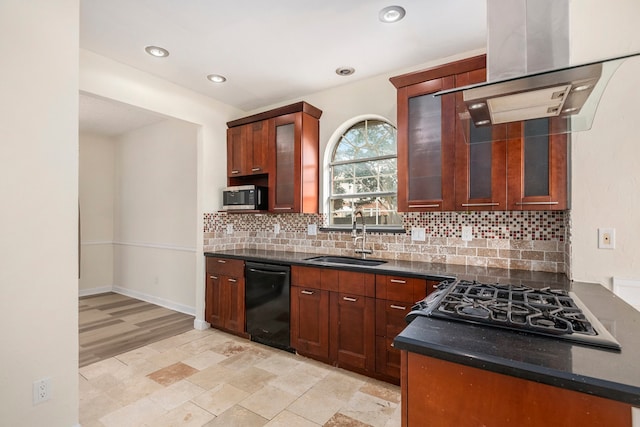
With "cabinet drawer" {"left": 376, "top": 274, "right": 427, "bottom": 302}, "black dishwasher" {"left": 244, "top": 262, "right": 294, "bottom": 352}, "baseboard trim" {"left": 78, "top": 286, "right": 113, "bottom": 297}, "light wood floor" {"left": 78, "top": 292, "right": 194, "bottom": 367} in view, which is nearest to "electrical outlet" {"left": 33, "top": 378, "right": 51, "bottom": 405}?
"light wood floor" {"left": 78, "top": 292, "right": 194, "bottom": 367}

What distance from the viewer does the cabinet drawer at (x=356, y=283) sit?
2547 millimetres

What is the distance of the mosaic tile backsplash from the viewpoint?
7.88 ft

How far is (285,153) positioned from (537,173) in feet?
7.77

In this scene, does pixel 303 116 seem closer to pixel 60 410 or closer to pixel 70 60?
pixel 70 60

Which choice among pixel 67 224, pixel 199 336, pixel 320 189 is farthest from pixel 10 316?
pixel 320 189

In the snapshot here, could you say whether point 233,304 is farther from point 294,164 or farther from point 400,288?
point 400,288

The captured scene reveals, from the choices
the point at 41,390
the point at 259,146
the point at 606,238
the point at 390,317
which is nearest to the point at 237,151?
the point at 259,146

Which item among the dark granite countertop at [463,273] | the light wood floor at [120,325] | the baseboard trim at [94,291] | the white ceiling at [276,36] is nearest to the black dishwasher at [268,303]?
the dark granite countertop at [463,273]

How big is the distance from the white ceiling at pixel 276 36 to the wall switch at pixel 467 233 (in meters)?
1.55

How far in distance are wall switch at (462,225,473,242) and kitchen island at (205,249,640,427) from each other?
1.47 meters

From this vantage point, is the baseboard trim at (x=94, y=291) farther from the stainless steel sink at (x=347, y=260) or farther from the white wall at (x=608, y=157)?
the white wall at (x=608, y=157)

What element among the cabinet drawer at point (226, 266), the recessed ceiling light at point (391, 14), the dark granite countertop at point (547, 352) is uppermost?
the recessed ceiling light at point (391, 14)

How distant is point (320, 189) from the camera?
364 centimetres

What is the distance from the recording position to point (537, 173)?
7.14ft
